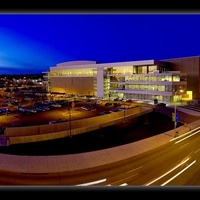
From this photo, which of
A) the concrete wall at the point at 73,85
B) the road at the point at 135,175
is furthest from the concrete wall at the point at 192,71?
the road at the point at 135,175

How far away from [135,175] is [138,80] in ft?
140

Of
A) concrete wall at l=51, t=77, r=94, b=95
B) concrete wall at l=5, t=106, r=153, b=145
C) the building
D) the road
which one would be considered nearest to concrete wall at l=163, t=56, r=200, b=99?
the building

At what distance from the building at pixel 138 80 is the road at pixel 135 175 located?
29.5 metres

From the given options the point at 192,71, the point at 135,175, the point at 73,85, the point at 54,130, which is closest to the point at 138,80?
the point at 192,71

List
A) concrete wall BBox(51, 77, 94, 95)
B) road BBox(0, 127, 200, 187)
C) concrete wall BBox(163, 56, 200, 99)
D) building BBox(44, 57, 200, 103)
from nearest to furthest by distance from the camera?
1. road BBox(0, 127, 200, 187)
2. building BBox(44, 57, 200, 103)
3. concrete wall BBox(163, 56, 200, 99)
4. concrete wall BBox(51, 77, 94, 95)

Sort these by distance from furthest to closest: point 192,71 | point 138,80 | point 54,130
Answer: point 138,80, point 192,71, point 54,130

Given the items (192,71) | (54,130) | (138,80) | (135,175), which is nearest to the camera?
(135,175)

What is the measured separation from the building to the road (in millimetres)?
29499

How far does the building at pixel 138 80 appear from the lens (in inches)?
1875

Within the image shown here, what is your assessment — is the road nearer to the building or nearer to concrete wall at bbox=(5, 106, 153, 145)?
concrete wall at bbox=(5, 106, 153, 145)

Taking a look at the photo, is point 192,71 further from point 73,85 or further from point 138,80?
point 73,85

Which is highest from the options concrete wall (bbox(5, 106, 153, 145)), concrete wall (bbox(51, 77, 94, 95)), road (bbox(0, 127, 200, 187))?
concrete wall (bbox(51, 77, 94, 95))

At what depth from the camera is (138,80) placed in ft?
173

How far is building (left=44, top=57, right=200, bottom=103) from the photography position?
4762 cm
